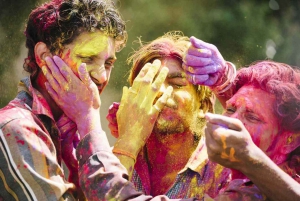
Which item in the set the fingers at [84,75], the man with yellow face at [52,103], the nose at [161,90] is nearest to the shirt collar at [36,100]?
the man with yellow face at [52,103]

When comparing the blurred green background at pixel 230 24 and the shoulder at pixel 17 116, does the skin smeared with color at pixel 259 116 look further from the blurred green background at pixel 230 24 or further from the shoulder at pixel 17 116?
the blurred green background at pixel 230 24

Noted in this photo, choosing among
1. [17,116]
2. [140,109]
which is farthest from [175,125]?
[17,116]

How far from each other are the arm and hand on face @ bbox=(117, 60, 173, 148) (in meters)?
0.75

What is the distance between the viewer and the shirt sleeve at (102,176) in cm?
287

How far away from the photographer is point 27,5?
6910 millimetres

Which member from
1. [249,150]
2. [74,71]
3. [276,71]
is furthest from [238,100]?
[74,71]

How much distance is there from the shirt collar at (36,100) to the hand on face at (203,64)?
0.80 m

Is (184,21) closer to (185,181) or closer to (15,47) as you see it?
(15,47)

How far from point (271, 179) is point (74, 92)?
115 cm

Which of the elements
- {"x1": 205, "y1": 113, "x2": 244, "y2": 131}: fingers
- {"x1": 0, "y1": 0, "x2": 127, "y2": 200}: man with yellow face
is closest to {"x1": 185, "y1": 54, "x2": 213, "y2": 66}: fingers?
{"x1": 0, "y1": 0, "x2": 127, "y2": 200}: man with yellow face

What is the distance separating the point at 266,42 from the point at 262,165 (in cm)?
532

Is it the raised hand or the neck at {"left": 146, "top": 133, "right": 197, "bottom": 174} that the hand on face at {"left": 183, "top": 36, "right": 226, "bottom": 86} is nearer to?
the raised hand

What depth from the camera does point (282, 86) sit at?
2875 mm

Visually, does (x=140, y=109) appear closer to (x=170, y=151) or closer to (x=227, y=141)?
(x=170, y=151)
